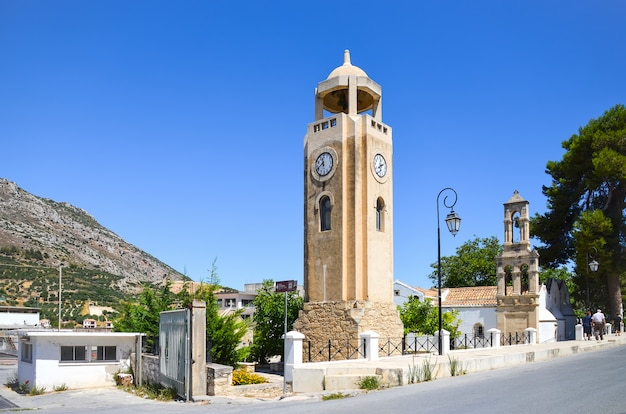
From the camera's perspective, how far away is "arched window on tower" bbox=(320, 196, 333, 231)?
92.8 ft

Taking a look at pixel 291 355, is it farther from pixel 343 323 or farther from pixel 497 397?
pixel 343 323

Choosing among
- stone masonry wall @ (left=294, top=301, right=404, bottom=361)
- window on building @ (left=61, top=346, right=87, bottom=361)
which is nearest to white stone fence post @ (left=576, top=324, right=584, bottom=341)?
stone masonry wall @ (left=294, top=301, right=404, bottom=361)

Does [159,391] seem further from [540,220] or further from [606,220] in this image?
[540,220]

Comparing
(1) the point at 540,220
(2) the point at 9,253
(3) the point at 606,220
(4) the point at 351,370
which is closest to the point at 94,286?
(2) the point at 9,253

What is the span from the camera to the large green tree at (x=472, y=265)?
62500mm

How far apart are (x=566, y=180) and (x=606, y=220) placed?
623cm

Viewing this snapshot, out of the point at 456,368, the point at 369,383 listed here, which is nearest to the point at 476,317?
the point at 456,368

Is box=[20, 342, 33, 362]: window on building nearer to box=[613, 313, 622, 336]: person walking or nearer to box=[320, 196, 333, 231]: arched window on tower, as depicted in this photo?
box=[320, 196, 333, 231]: arched window on tower

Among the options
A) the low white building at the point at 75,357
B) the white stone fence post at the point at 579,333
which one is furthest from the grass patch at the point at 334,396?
the white stone fence post at the point at 579,333

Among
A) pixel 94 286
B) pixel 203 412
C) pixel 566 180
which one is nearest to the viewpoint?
pixel 203 412

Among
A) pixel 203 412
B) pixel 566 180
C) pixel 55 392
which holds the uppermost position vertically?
pixel 566 180

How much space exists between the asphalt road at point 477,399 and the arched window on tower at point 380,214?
1118 centimetres

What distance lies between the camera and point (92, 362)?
22.9m

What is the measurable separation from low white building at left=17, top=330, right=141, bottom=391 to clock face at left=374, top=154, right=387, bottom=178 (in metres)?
12.9
